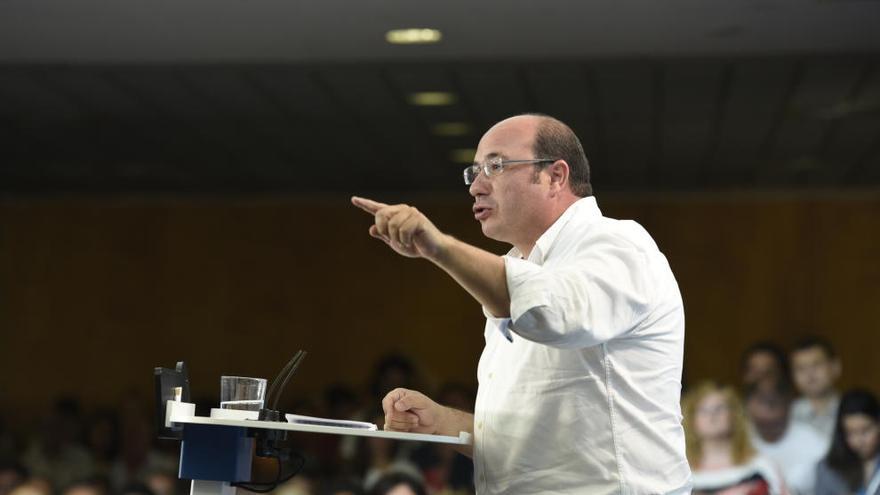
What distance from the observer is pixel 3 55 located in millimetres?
7227

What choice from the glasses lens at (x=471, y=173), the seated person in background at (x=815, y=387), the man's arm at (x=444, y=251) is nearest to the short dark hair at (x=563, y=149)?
the glasses lens at (x=471, y=173)

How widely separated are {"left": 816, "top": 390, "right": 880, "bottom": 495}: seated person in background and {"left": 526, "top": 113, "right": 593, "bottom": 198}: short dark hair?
386cm

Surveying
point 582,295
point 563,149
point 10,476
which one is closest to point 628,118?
point 10,476

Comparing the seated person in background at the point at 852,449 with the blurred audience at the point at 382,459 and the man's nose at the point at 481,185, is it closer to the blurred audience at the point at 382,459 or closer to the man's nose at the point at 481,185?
the blurred audience at the point at 382,459

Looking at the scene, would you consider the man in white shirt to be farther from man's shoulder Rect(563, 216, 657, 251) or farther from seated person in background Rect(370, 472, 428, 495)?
seated person in background Rect(370, 472, 428, 495)

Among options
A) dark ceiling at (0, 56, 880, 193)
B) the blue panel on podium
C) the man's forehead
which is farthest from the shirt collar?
dark ceiling at (0, 56, 880, 193)

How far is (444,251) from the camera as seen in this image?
1932 mm

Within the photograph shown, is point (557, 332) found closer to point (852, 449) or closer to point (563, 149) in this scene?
point (563, 149)

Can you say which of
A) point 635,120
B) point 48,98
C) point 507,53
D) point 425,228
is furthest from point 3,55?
point 425,228

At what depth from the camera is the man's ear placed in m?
2.36

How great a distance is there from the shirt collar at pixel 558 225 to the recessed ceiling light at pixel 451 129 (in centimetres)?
634

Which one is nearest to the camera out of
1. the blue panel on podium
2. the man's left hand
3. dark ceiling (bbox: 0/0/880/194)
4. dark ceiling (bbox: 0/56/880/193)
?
the man's left hand

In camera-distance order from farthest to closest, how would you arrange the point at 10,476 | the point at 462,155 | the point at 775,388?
the point at 462,155 < the point at 775,388 < the point at 10,476

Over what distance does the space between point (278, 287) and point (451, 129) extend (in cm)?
368
